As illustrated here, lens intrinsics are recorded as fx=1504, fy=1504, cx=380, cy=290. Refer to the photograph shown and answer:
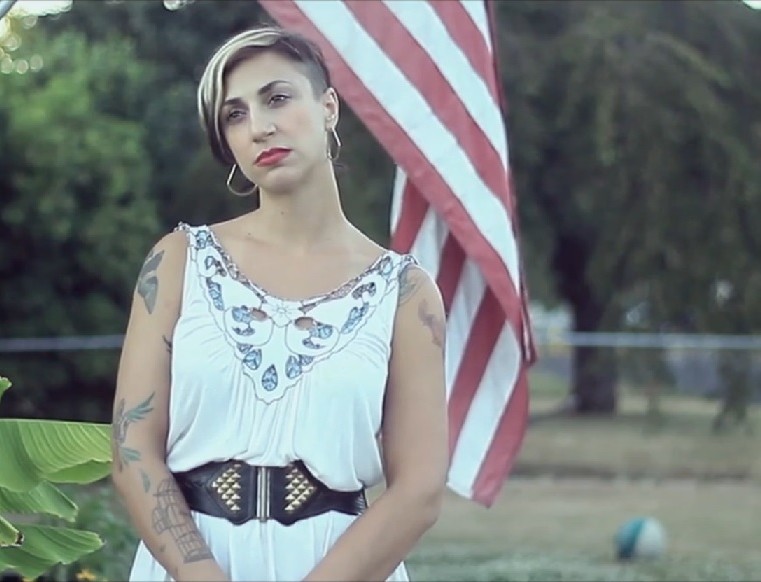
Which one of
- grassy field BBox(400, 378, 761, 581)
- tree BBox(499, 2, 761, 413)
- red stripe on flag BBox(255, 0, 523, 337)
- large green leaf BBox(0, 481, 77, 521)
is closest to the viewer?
large green leaf BBox(0, 481, 77, 521)

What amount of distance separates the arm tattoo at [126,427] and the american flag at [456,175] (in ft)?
8.45

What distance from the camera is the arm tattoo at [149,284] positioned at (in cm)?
203

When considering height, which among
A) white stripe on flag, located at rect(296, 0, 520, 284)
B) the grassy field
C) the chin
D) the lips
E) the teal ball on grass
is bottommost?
the grassy field

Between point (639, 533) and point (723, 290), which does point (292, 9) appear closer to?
point (639, 533)

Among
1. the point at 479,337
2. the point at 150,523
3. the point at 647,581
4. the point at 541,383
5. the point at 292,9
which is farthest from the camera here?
the point at 541,383

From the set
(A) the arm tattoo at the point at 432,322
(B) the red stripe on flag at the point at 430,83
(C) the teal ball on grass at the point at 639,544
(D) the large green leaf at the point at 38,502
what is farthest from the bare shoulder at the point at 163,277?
(C) the teal ball on grass at the point at 639,544

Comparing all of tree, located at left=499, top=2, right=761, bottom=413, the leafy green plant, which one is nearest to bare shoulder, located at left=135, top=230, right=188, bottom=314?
the leafy green plant

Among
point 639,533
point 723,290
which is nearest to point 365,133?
point 723,290

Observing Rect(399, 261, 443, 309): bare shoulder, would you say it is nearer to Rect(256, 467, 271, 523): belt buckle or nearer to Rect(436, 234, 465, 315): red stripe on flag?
Rect(256, 467, 271, 523): belt buckle

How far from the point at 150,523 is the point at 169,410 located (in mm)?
151

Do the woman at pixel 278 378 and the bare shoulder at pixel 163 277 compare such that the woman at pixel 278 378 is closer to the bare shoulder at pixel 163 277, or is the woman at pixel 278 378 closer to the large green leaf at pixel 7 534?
the bare shoulder at pixel 163 277

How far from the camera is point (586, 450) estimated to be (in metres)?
16.2

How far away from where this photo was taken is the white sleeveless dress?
195 cm

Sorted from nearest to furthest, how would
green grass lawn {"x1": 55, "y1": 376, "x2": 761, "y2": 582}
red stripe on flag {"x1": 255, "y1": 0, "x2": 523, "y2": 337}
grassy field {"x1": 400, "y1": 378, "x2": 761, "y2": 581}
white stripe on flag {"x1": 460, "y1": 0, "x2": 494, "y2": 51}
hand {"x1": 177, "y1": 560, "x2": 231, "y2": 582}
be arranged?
hand {"x1": 177, "y1": 560, "x2": 231, "y2": 582}, red stripe on flag {"x1": 255, "y1": 0, "x2": 523, "y2": 337}, white stripe on flag {"x1": 460, "y1": 0, "x2": 494, "y2": 51}, green grass lawn {"x1": 55, "y1": 376, "x2": 761, "y2": 582}, grassy field {"x1": 400, "y1": 378, "x2": 761, "y2": 581}
